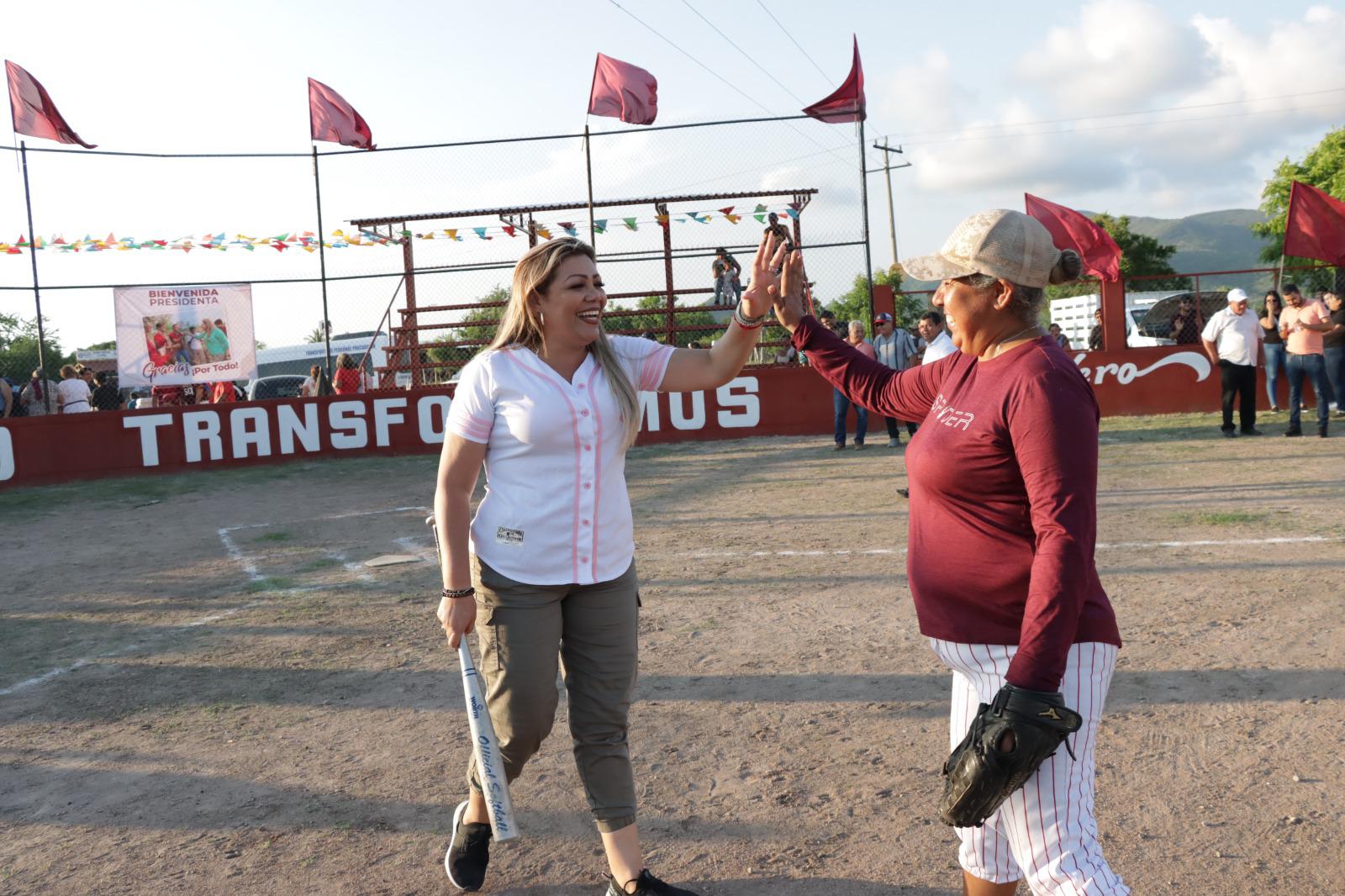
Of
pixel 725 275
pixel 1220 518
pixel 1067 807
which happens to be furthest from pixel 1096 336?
pixel 1067 807

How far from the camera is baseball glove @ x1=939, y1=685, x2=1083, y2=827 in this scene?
207 cm

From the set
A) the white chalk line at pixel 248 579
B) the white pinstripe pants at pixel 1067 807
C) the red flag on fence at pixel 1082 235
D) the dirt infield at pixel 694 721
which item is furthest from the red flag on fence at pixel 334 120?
the white pinstripe pants at pixel 1067 807

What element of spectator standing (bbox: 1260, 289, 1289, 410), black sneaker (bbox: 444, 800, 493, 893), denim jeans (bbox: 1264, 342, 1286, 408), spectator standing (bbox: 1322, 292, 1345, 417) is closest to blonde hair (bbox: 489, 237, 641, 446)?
black sneaker (bbox: 444, 800, 493, 893)

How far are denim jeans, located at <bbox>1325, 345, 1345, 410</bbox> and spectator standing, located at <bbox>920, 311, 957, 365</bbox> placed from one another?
583cm

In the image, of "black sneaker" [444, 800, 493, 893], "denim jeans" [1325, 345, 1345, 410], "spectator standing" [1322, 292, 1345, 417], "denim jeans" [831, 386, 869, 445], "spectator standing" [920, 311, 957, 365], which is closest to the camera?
"black sneaker" [444, 800, 493, 893]

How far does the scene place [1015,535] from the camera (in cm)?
227

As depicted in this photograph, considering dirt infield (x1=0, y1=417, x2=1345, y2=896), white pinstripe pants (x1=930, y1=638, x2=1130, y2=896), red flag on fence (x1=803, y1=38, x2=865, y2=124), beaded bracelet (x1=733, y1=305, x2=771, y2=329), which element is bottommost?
dirt infield (x1=0, y1=417, x2=1345, y2=896)

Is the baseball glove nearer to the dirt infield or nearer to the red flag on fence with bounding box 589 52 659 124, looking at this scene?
the dirt infield

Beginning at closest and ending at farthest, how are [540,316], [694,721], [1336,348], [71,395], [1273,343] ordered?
[540,316]
[694,721]
[1336,348]
[1273,343]
[71,395]

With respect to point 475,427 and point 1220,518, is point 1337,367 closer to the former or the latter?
point 1220,518

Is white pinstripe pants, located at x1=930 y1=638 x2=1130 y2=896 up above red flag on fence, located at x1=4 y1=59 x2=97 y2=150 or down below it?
below

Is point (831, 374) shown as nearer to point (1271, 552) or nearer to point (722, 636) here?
point (722, 636)

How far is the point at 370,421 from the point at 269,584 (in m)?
9.05

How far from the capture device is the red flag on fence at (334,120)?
1571 cm
